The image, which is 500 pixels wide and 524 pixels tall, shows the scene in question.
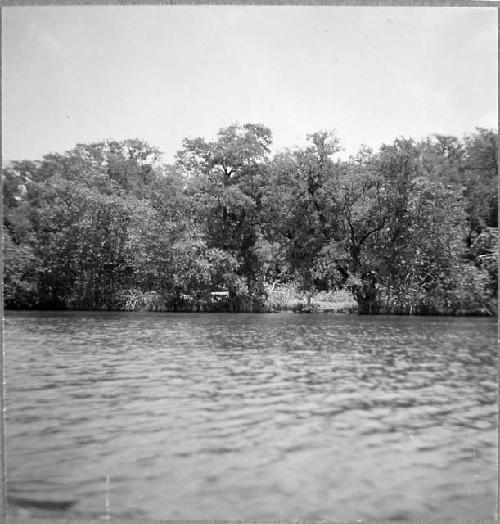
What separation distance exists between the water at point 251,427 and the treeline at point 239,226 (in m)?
0.58

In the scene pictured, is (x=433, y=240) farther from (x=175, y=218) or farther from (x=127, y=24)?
(x=127, y=24)

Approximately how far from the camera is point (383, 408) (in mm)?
3195

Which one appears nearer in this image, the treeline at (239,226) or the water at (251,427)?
the water at (251,427)

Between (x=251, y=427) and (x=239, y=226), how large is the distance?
3.75 meters

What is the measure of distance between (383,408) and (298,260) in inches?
123

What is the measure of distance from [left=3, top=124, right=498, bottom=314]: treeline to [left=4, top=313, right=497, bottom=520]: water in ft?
1.91

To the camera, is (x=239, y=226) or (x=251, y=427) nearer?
(x=251, y=427)

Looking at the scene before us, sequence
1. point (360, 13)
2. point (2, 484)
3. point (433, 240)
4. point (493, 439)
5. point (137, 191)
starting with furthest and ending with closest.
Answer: point (137, 191), point (433, 240), point (360, 13), point (493, 439), point (2, 484)

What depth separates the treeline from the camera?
438 cm

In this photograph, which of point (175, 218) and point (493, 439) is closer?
point (493, 439)

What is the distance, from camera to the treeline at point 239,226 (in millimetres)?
4375

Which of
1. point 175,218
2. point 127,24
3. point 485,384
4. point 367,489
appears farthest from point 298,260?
point 367,489

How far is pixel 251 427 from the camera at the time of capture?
9.32 ft

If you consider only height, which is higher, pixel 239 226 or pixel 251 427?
pixel 239 226
